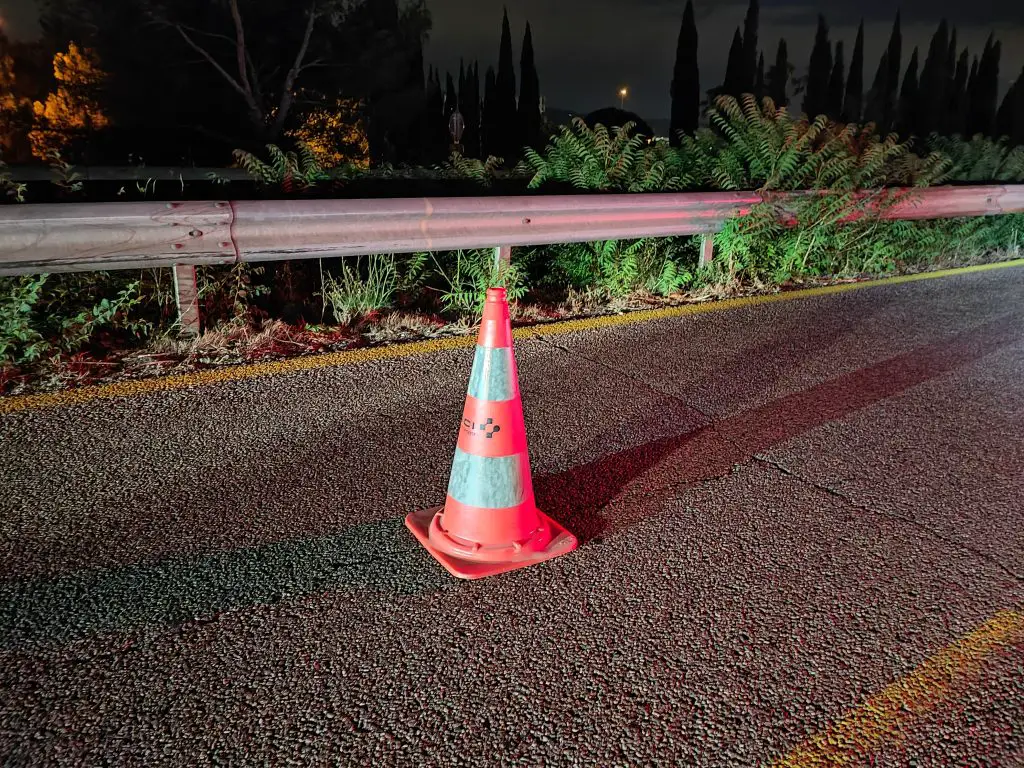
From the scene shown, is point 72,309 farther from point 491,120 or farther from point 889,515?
point 491,120

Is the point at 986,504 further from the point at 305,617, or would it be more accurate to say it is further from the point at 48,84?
the point at 48,84

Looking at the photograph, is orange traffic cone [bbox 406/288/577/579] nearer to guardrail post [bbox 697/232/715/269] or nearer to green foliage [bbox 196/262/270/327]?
green foliage [bbox 196/262/270/327]

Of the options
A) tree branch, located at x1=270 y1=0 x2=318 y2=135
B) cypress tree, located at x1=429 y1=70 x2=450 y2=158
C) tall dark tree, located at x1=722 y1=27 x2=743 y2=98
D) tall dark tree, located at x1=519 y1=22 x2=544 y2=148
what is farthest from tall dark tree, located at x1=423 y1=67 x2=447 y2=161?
tall dark tree, located at x1=722 y1=27 x2=743 y2=98

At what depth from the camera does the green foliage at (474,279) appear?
6.00 meters

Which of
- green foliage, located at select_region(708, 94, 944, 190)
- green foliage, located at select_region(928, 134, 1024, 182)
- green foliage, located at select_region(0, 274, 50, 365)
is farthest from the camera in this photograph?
green foliage, located at select_region(928, 134, 1024, 182)

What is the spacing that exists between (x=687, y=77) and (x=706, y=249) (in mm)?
48054

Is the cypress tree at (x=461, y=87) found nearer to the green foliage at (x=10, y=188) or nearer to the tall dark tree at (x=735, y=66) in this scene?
the tall dark tree at (x=735, y=66)

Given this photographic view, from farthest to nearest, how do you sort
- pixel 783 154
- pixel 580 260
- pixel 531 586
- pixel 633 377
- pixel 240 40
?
Result: pixel 240 40 < pixel 783 154 < pixel 580 260 < pixel 633 377 < pixel 531 586

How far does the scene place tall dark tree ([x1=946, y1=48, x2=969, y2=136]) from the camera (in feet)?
190

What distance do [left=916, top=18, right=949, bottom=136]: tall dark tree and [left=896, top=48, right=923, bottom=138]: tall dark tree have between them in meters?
0.34

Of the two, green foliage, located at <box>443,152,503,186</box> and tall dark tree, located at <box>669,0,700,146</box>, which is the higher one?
tall dark tree, located at <box>669,0,700,146</box>

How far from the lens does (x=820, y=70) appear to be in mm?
64250

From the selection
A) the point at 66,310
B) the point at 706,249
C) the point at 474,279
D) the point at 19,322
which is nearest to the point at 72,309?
the point at 66,310

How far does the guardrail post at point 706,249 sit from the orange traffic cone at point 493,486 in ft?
15.3
